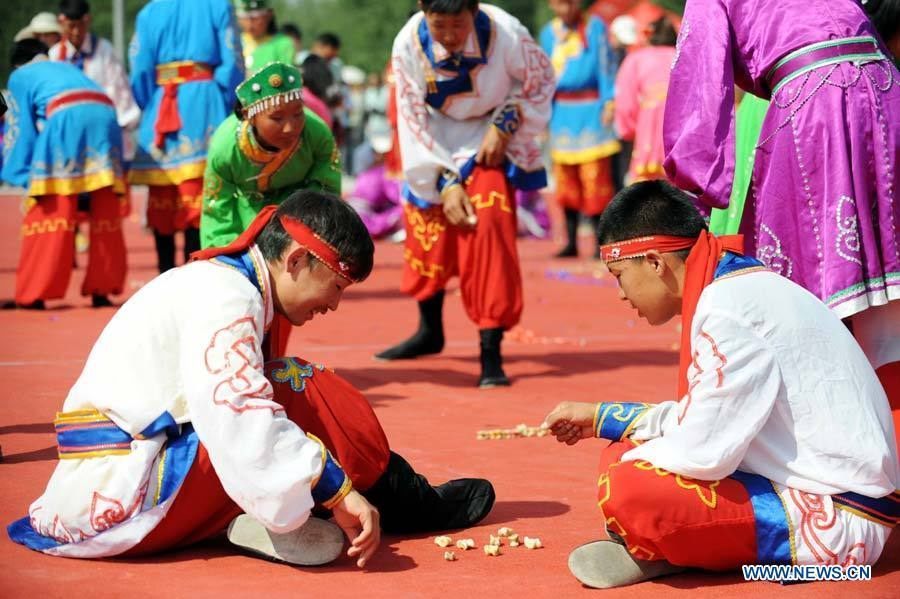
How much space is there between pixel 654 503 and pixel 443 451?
1.81 m

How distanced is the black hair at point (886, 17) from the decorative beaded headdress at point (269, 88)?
2350 millimetres

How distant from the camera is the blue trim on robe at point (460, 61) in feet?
21.0

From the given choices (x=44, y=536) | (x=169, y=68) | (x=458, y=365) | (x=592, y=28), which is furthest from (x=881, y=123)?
(x=592, y=28)

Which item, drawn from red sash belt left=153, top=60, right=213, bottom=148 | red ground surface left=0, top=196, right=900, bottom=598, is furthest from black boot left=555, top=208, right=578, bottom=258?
red sash belt left=153, top=60, right=213, bottom=148

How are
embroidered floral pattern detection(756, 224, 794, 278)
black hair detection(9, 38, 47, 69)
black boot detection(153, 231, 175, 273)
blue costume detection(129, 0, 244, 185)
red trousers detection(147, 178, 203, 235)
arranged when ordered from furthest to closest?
1. black boot detection(153, 231, 175, 273)
2. red trousers detection(147, 178, 203, 235)
3. black hair detection(9, 38, 47, 69)
4. blue costume detection(129, 0, 244, 185)
5. embroidered floral pattern detection(756, 224, 794, 278)

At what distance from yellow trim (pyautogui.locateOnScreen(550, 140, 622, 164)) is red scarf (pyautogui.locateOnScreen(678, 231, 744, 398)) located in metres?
9.15

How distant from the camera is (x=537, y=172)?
657 centimetres

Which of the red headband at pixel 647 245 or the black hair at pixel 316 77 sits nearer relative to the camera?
the red headband at pixel 647 245

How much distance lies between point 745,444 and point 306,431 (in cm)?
111

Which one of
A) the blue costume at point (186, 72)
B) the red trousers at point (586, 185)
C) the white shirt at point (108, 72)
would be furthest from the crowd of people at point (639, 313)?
the red trousers at point (586, 185)

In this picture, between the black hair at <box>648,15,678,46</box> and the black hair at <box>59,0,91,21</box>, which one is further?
the black hair at <box>648,15,678,46</box>

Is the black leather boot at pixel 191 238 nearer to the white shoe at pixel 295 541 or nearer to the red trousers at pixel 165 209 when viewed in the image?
the red trousers at pixel 165 209

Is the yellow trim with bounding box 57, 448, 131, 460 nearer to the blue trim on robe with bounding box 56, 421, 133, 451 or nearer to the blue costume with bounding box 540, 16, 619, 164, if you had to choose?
the blue trim on robe with bounding box 56, 421, 133, 451

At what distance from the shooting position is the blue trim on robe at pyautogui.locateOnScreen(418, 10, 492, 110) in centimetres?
639
